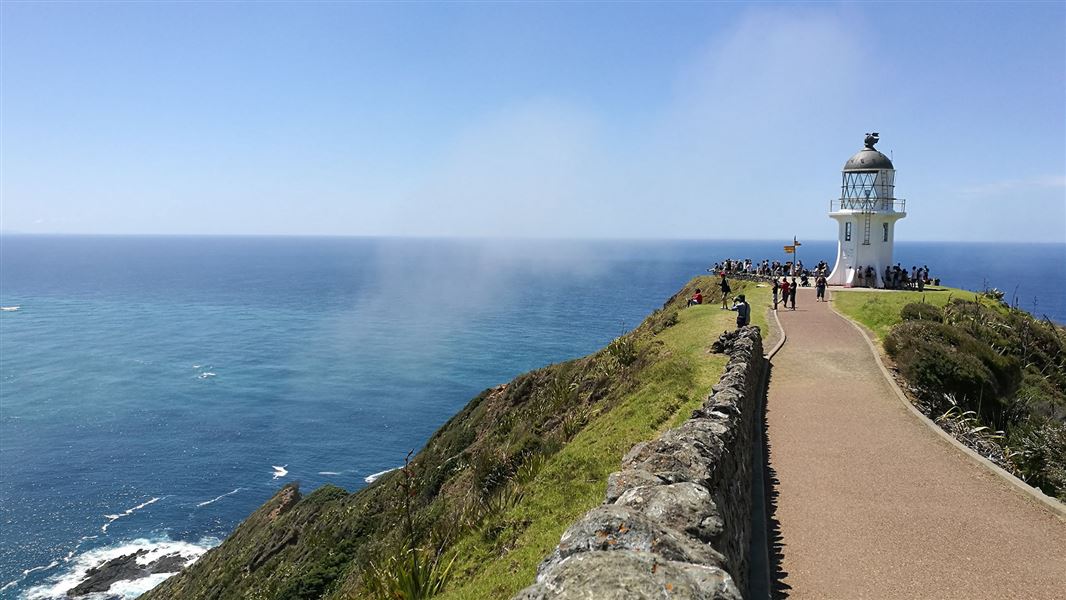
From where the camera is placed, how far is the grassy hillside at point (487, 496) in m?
10.7

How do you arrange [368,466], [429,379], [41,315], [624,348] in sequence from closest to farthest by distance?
[624,348]
[368,466]
[429,379]
[41,315]

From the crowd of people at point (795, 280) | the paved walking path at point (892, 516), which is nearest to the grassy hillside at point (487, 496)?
the crowd of people at point (795, 280)

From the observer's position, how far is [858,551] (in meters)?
9.24

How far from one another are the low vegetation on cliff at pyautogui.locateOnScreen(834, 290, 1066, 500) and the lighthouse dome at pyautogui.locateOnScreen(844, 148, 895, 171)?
1453 cm

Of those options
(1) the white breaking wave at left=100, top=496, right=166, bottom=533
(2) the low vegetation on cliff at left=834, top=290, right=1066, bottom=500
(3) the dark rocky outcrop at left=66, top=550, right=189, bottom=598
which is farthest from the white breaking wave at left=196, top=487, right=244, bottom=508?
(2) the low vegetation on cliff at left=834, top=290, right=1066, bottom=500

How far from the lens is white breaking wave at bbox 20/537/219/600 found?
1233 inches

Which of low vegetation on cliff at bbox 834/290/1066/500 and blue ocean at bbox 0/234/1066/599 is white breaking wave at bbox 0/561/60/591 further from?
low vegetation on cliff at bbox 834/290/1066/500

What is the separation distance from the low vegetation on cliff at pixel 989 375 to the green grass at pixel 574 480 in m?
6.84

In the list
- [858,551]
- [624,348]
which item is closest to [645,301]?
[624,348]

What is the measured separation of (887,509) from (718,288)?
34.8 metres

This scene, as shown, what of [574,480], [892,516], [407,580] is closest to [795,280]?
[892,516]

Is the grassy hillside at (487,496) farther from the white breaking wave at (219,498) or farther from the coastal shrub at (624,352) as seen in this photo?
the white breaking wave at (219,498)

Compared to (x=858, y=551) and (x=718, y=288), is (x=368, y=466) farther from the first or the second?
(x=858, y=551)

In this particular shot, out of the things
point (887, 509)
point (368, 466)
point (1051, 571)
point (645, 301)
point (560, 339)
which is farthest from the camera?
point (645, 301)
